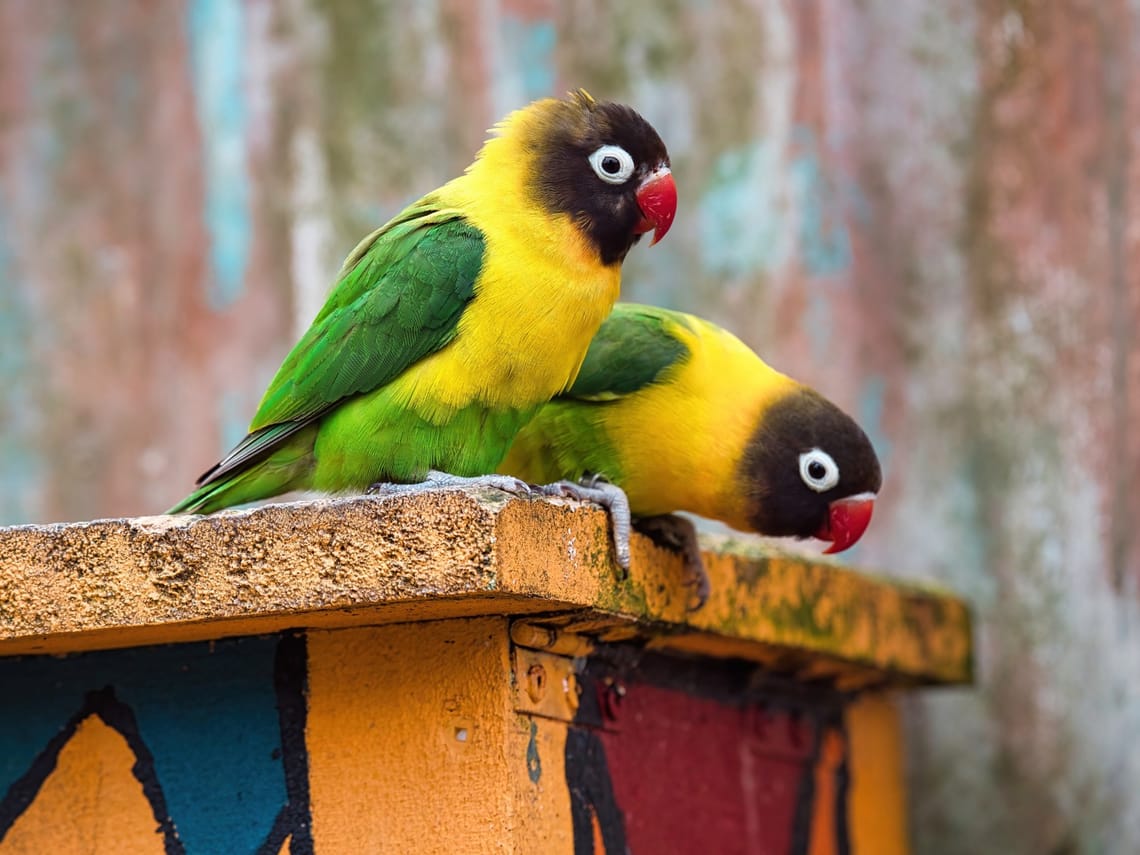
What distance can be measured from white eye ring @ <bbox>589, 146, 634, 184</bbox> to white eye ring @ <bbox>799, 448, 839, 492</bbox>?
74cm

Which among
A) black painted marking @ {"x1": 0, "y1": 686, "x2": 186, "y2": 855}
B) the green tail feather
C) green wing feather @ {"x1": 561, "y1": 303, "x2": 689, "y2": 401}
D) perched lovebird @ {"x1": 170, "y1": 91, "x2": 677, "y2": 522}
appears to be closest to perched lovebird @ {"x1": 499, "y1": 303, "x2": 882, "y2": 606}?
green wing feather @ {"x1": 561, "y1": 303, "x2": 689, "y2": 401}

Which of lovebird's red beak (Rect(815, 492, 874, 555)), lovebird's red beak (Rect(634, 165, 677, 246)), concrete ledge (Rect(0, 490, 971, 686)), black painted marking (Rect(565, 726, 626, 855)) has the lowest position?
black painted marking (Rect(565, 726, 626, 855))

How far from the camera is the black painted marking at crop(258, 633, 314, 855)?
2.80 metres

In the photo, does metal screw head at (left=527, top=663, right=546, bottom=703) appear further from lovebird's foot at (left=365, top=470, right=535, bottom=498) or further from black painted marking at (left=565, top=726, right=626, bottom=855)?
lovebird's foot at (left=365, top=470, right=535, bottom=498)

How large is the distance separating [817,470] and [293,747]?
51.6 inches

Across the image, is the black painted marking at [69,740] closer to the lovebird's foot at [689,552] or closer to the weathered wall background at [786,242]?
the lovebird's foot at [689,552]

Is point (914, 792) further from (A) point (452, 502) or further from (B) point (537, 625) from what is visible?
(A) point (452, 502)

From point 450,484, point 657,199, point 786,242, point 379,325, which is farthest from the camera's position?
point 786,242

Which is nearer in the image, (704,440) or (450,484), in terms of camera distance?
(450,484)

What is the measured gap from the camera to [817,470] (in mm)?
3416

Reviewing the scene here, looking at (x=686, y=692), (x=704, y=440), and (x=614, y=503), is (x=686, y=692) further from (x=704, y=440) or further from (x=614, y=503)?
(x=614, y=503)

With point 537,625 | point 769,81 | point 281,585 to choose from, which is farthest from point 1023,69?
point 281,585

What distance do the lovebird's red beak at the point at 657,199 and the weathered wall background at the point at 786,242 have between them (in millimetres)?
1647

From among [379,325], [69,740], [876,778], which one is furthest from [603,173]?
[876,778]
